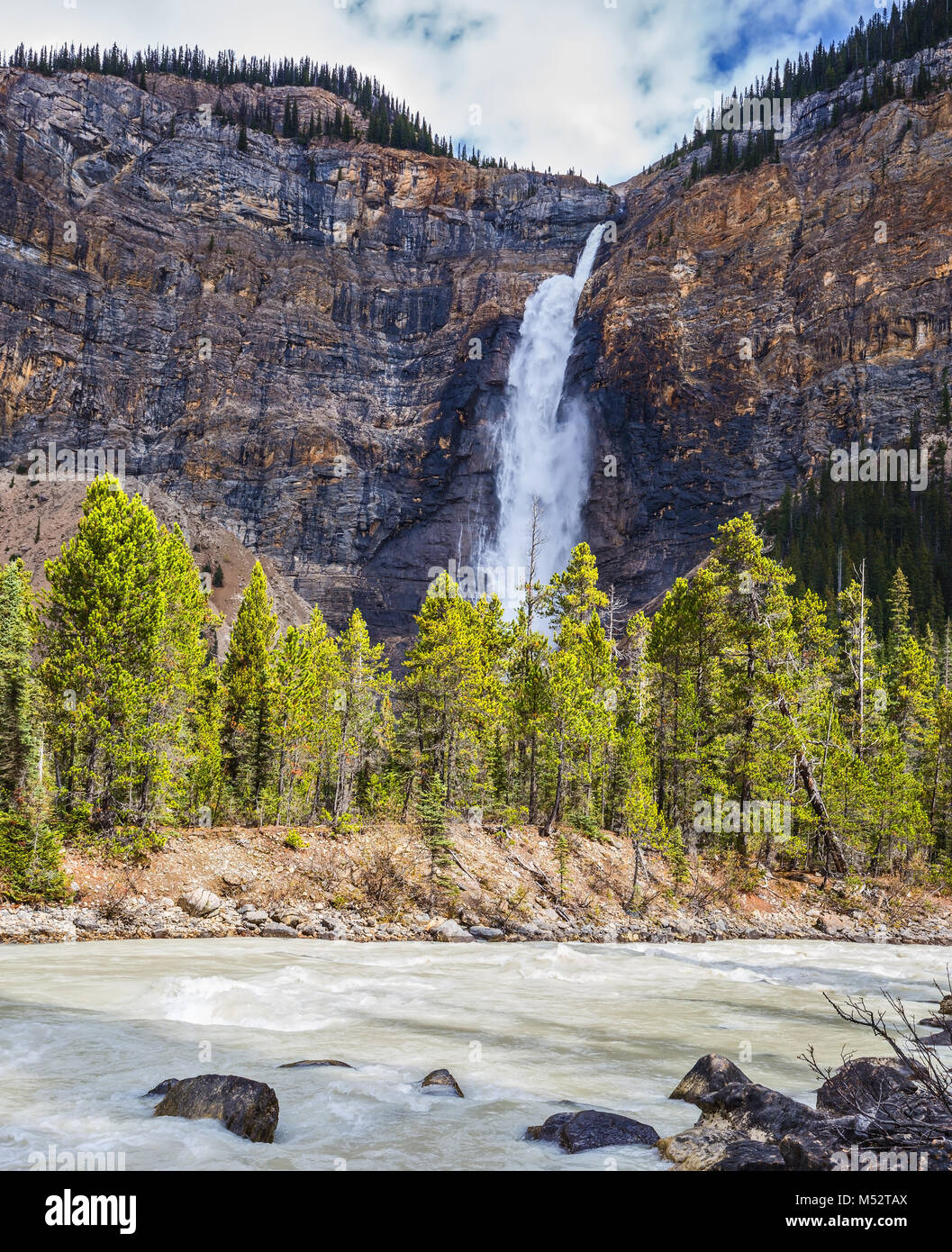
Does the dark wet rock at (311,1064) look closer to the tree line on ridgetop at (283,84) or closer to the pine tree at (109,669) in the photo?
the pine tree at (109,669)

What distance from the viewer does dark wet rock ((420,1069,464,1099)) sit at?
8.34 meters

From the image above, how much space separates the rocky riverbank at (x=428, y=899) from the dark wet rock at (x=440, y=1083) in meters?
14.0

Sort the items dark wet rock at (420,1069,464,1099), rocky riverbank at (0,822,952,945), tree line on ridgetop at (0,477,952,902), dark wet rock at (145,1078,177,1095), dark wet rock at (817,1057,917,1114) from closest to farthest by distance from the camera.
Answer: dark wet rock at (817,1057,917,1114) → dark wet rock at (145,1078,177,1095) → dark wet rock at (420,1069,464,1099) → rocky riverbank at (0,822,952,945) → tree line on ridgetop at (0,477,952,902)

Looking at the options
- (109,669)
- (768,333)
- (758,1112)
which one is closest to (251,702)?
(109,669)

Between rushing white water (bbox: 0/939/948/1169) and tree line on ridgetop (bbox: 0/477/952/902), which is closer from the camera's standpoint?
rushing white water (bbox: 0/939/948/1169)

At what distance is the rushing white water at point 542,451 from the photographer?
100 m

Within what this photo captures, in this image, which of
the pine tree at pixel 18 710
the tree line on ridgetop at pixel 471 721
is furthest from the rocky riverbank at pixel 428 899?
the pine tree at pixel 18 710

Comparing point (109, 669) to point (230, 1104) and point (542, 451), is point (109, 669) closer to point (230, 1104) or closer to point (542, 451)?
point (230, 1104)

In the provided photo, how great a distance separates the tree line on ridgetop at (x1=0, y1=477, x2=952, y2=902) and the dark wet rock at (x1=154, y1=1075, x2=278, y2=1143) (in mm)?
16353

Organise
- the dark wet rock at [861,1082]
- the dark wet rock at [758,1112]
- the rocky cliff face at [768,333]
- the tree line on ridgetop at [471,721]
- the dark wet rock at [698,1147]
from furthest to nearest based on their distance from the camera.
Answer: the rocky cliff face at [768,333]
the tree line on ridgetop at [471,721]
the dark wet rock at [861,1082]
the dark wet rock at [758,1112]
the dark wet rock at [698,1147]

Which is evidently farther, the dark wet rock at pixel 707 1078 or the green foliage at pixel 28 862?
the green foliage at pixel 28 862

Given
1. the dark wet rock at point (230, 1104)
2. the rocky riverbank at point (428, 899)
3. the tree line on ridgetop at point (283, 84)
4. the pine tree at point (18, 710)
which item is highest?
the tree line on ridgetop at point (283, 84)

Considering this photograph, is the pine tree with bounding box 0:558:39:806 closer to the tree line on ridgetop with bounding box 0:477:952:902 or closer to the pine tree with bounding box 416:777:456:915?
the tree line on ridgetop with bounding box 0:477:952:902

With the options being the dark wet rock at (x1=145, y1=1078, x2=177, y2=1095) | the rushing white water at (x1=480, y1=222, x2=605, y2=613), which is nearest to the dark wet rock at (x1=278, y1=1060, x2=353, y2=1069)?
the dark wet rock at (x1=145, y1=1078, x2=177, y2=1095)
